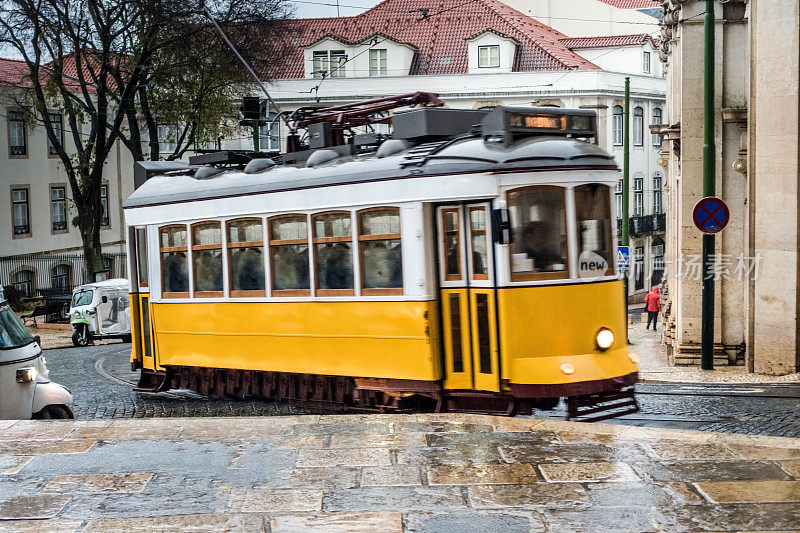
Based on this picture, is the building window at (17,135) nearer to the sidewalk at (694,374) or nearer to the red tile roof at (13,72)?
the red tile roof at (13,72)

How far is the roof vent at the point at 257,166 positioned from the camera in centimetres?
1418

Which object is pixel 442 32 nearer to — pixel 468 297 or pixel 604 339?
pixel 468 297

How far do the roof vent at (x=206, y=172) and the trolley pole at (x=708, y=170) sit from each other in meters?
8.15

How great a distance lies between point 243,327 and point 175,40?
25.3 m

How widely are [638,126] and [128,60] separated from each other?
25700 mm

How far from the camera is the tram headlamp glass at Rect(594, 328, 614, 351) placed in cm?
1141

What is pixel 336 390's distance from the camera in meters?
13.2

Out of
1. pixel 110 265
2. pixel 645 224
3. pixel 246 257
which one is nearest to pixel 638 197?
pixel 645 224

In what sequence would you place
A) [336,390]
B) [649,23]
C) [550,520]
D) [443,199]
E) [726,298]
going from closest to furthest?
[550,520], [443,199], [336,390], [726,298], [649,23]

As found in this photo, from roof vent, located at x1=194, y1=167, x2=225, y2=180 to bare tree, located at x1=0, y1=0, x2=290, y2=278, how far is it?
22.9m

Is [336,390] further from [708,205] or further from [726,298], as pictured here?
[726,298]

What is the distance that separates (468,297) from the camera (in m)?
11.5

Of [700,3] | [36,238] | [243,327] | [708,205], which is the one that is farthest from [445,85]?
[243,327]

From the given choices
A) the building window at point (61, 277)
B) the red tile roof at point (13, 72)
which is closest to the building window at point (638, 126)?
the building window at point (61, 277)
